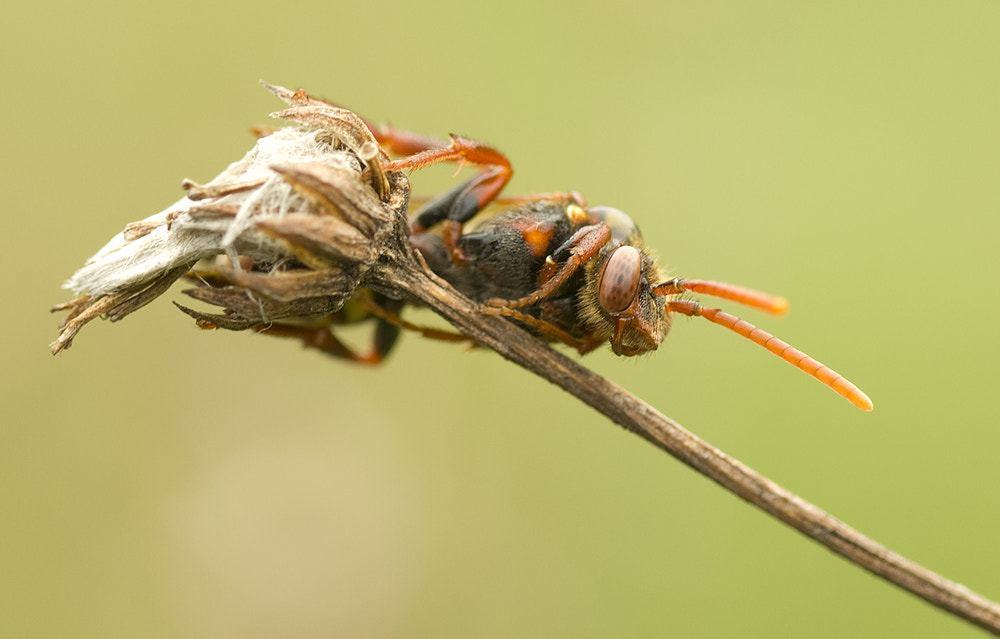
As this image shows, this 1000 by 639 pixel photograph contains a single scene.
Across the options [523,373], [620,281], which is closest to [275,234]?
[620,281]

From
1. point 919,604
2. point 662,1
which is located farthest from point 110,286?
point 662,1

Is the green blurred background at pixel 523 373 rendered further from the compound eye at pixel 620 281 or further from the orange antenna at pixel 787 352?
the compound eye at pixel 620 281

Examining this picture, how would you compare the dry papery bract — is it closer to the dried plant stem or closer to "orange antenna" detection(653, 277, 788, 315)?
the dried plant stem

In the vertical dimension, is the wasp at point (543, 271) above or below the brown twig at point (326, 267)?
above

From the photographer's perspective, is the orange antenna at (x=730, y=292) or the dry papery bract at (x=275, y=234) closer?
the dry papery bract at (x=275, y=234)

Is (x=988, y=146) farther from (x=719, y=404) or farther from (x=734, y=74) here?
(x=719, y=404)

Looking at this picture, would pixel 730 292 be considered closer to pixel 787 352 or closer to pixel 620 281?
pixel 787 352

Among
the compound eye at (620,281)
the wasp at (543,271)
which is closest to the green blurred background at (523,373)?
the wasp at (543,271)
